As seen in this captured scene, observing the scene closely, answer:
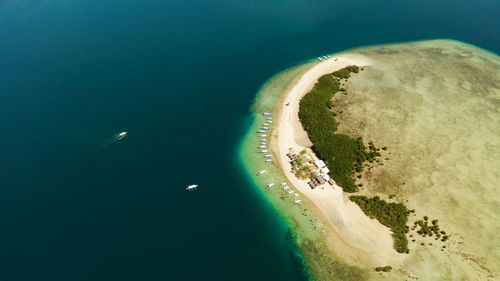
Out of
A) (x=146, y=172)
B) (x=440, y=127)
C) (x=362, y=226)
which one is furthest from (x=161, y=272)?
(x=440, y=127)

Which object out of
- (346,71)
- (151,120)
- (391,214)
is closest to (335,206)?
(391,214)

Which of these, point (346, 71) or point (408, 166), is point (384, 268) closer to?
point (408, 166)

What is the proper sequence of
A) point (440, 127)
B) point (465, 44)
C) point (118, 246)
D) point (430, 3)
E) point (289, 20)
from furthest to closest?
point (430, 3)
point (289, 20)
point (465, 44)
point (440, 127)
point (118, 246)

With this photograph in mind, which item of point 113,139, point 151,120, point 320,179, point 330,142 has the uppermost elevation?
point 151,120

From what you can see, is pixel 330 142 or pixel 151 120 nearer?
pixel 330 142

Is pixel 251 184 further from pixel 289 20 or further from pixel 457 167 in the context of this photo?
pixel 289 20

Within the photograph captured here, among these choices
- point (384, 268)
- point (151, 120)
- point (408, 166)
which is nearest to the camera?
point (384, 268)
